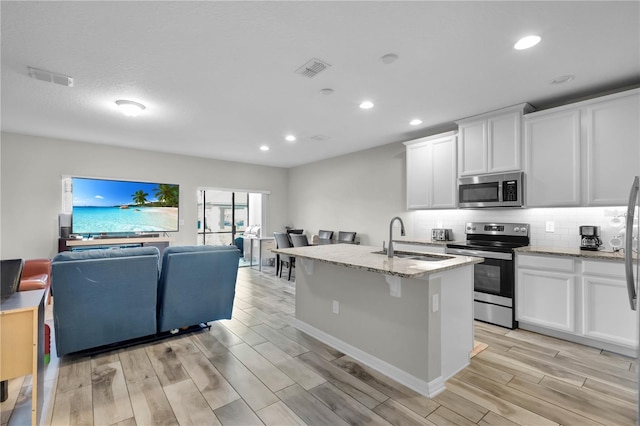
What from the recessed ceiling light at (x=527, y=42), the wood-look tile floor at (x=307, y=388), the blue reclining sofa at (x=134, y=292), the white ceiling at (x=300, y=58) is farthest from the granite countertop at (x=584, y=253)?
the blue reclining sofa at (x=134, y=292)

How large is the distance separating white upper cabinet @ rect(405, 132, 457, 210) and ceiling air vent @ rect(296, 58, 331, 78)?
2.32 m

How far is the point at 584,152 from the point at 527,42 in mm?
1568

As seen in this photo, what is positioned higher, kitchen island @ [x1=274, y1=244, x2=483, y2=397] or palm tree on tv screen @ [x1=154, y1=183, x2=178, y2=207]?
palm tree on tv screen @ [x1=154, y1=183, x2=178, y2=207]

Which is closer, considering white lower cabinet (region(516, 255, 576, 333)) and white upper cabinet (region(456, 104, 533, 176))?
white lower cabinet (region(516, 255, 576, 333))

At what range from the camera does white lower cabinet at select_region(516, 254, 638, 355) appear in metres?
2.75

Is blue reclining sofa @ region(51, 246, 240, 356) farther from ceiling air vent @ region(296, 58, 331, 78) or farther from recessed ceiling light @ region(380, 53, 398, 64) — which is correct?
recessed ceiling light @ region(380, 53, 398, 64)

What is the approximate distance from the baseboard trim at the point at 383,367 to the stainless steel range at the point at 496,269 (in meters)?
1.68

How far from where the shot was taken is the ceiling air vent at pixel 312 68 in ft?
8.63

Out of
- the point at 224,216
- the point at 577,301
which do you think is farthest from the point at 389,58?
the point at 224,216

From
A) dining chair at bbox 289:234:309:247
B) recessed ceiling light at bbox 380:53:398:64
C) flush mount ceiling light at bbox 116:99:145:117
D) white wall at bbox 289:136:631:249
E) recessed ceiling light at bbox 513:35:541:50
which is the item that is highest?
recessed ceiling light at bbox 513:35:541:50

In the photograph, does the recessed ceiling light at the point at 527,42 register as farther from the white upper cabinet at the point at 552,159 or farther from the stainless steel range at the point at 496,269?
the stainless steel range at the point at 496,269

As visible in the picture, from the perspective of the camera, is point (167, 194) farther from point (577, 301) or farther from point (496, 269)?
point (577, 301)

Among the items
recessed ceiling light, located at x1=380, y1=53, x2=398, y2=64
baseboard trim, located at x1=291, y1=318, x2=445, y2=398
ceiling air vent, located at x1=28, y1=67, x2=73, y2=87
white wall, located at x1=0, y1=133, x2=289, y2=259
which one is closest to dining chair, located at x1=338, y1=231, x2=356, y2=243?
baseboard trim, located at x1=291, y1=318, x2=445, y2=398

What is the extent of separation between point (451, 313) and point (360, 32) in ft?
7.43
